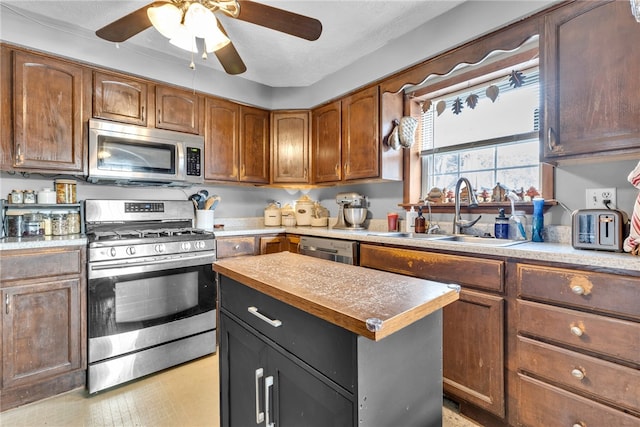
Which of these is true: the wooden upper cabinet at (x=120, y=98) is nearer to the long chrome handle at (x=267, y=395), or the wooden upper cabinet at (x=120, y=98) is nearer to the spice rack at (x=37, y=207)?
the spice rack at (x=37, y=207)

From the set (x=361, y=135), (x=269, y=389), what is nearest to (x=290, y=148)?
(x=361, y=135)

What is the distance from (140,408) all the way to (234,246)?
49.4 inches

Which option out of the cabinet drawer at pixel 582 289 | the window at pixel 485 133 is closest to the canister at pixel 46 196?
the window at pixel 485 133

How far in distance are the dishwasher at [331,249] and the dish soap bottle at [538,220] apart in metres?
1.13

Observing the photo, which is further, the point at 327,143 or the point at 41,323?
the point at 327,143

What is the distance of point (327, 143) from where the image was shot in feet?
10.1

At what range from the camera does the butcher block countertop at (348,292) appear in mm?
665

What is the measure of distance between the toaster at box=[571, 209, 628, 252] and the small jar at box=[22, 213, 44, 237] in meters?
3.35

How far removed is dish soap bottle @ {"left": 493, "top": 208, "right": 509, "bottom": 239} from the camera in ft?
6.28

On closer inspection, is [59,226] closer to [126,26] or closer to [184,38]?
[126,26]

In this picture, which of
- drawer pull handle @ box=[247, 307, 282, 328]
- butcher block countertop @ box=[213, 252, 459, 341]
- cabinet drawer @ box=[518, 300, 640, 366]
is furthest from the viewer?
cabinet drawer @ box=[518, 300, 640, 366]

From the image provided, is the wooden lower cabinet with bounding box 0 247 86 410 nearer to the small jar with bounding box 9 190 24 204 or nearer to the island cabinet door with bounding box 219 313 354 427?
the small jar with bounding box 9 190 24 204

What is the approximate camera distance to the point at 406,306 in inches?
28.6

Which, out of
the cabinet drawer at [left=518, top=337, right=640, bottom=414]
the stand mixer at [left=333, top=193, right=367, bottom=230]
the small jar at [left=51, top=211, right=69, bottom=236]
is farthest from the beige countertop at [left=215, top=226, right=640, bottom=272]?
the small jar at [left=51, top=211, right=69, bottom=236]
